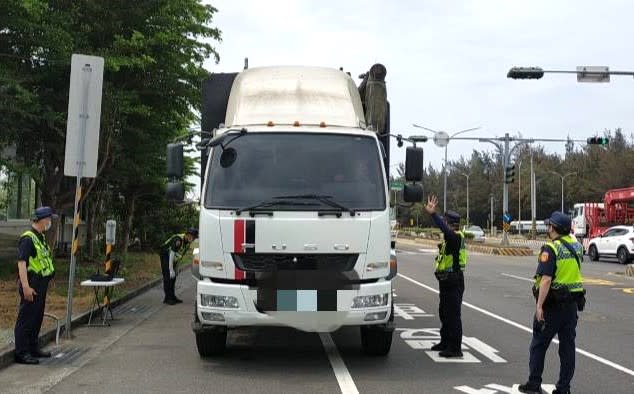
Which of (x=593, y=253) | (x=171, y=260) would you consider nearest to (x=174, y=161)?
(x=171, y=260)

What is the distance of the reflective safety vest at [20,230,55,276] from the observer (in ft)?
25.1

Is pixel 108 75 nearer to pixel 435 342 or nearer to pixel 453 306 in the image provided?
pixel 435 342

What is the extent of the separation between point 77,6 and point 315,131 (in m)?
8.98

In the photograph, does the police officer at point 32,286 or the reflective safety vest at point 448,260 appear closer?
the police officer at point 32,286

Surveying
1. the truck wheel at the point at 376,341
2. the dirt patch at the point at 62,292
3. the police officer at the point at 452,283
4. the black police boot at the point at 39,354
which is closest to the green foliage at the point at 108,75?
the dirt patch at the point at 62,292

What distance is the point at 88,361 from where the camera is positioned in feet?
25.7

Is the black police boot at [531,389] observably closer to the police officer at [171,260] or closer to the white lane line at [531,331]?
the white lane line at [531,331]

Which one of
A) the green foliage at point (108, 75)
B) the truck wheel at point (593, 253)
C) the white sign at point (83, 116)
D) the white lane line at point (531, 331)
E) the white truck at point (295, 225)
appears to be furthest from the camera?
the truck wheel at point (593, 253)

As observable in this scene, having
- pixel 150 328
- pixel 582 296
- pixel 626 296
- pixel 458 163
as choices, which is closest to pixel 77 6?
pixel 150 328

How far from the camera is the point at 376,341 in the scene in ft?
25.8

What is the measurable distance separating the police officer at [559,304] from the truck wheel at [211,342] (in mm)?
3450

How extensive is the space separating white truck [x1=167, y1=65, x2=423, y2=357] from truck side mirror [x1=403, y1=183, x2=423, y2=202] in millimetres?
12

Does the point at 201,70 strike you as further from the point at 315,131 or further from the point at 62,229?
the point at 62,229

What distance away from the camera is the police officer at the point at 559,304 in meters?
6.04
